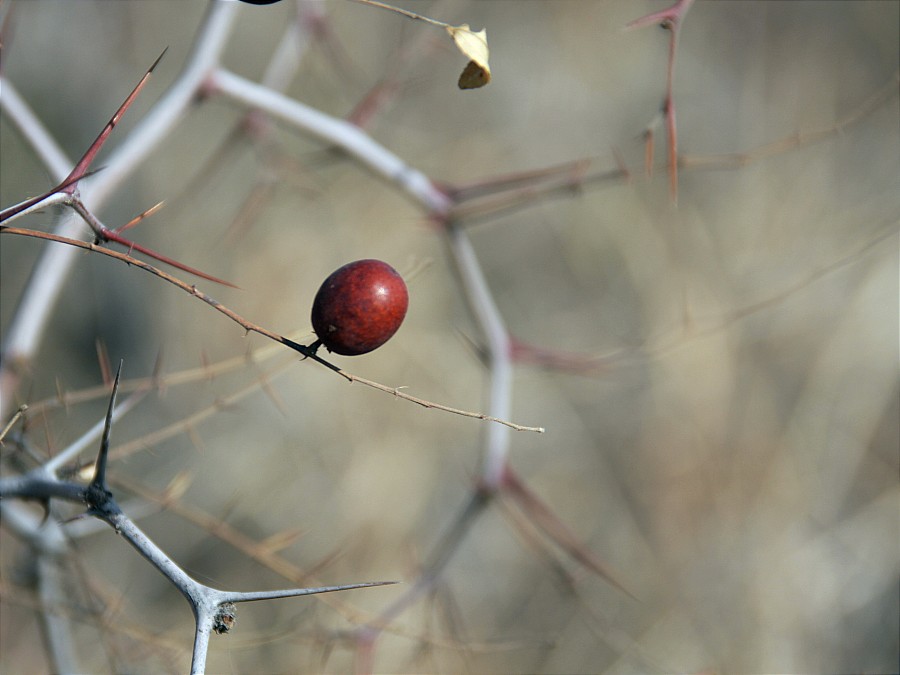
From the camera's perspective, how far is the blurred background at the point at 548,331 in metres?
2.46

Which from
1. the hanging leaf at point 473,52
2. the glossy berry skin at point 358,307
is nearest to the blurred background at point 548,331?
the hanging leaf at point 473,52

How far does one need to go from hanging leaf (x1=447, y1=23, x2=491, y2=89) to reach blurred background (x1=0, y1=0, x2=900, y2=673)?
61.8 inches

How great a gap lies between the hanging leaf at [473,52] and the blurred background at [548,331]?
61.8 inches

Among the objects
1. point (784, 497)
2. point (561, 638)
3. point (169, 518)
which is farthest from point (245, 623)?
point (784, 497)

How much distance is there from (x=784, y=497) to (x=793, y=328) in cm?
61

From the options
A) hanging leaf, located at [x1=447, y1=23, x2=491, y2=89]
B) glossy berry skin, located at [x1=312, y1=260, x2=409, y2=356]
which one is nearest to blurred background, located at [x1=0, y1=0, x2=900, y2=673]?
hanging leaf, located at [x1=447, y1=23, x2=491, y2=89]

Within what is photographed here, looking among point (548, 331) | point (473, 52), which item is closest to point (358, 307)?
point (473, 52)

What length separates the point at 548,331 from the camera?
119 inches

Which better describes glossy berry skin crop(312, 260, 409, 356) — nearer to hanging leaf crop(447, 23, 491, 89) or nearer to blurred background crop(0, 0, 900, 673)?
hanging leaf crop(447, 23, 491, 89)

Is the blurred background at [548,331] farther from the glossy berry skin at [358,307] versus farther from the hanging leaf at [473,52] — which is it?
the glossy berry skin at [358,307]

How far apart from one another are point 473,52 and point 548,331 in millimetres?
2255

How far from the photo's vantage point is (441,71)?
3150 mm

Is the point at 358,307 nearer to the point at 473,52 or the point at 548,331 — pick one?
the point at 473,52

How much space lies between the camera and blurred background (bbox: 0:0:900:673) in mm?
2461
